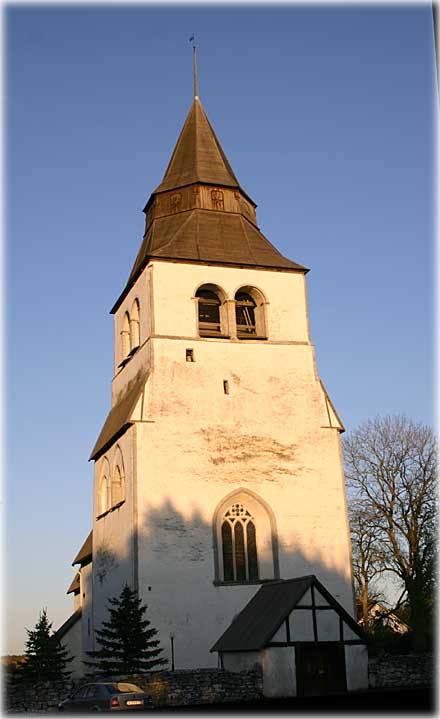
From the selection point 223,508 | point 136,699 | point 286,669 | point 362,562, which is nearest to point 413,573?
point 362,562

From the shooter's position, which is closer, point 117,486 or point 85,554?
point 117,486

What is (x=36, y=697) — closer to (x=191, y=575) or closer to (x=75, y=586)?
(x=191, y=575)

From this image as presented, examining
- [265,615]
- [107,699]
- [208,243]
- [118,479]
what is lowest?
[107,699]

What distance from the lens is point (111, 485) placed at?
31.0 meters

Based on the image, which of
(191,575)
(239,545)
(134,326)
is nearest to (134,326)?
(134,326)

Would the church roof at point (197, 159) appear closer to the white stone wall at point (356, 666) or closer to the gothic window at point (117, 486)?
the gothic window at point (117, 486)

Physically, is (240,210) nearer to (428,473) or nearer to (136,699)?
(428,473)

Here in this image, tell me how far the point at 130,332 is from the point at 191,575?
10828 mm

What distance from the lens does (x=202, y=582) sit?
26.9m

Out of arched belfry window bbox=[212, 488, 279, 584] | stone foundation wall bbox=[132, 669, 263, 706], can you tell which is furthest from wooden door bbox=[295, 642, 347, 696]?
arched belfry window bbox=[212, 488, 279, 584]

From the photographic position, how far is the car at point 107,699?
17.1 meters

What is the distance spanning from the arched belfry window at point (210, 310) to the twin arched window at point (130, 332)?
8.73 feet

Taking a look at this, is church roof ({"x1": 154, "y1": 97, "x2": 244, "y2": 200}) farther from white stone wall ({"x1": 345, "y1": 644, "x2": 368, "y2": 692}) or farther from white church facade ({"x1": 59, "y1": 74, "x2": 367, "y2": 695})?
white stone wall ({"x1": 345, "y1": 644, "x2": 368, "y2": 692})

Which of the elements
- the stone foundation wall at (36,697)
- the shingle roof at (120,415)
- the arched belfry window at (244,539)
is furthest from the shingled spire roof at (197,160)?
the stone foundation wall at (36,697)
